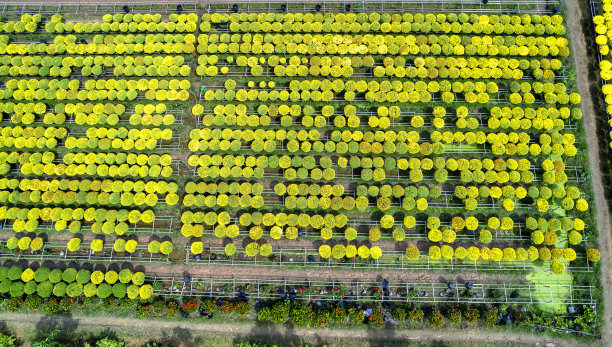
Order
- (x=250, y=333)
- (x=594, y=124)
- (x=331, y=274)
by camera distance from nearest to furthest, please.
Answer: (x=250, y=333) < (x=331, y=274) < (x=594, y=124)

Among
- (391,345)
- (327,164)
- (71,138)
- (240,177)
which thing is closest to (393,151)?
(327,164)

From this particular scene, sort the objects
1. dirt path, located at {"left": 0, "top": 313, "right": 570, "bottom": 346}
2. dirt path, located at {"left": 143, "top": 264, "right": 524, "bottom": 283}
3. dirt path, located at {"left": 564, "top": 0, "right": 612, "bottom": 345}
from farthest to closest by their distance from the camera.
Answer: dirt path, located at {"left": 143, "top": 264, "right": 524, "bottom": 283} → dirt path, located at {"left": 564, "top": 0, "right": 612, "bottom": 345} → dirt path, located at {"left": 0, "top": 313, "right": 570, "bottom": 346}

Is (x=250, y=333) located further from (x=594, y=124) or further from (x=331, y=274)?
(x=594, y=124)

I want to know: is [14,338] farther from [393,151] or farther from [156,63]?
[393,151]

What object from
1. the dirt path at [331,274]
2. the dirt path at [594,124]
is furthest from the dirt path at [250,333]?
the dirt path at [594,124]

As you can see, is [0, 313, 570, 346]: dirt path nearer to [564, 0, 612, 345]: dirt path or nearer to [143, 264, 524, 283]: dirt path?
[143, 264, 524, 283]: dirt path

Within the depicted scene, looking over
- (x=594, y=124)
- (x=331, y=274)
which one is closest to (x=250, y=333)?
(x=331, y=274)

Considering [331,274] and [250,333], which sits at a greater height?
[331,274]

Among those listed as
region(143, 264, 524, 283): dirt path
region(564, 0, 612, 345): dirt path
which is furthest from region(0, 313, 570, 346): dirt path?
region(564, 0, 612, 345): dirt path
